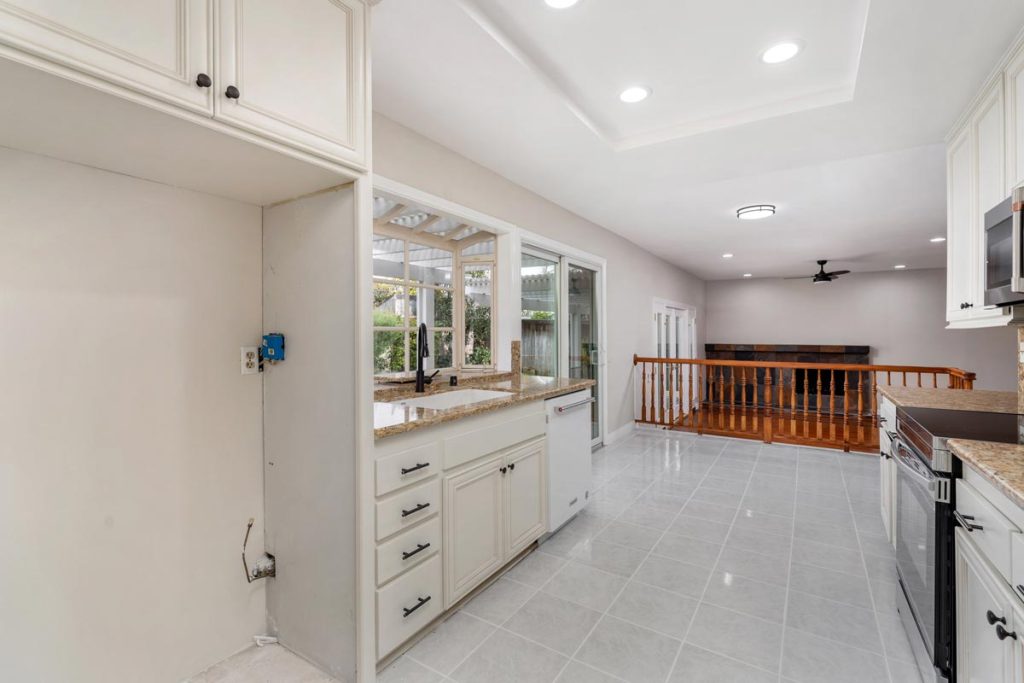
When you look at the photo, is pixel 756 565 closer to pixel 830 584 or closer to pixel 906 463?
pixel 830 584

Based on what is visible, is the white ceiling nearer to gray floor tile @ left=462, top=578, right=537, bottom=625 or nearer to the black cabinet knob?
the black cabinet knob

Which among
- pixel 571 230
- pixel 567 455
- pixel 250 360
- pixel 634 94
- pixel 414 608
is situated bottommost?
pixel 414 608

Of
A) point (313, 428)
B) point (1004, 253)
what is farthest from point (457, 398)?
point (1004, 253)

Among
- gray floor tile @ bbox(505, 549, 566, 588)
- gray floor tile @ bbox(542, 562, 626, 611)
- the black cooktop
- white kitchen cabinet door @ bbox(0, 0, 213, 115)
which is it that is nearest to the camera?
white kitchen cabinet door @ bbox(0, 0, 213, 115)

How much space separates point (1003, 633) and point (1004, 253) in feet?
4.47

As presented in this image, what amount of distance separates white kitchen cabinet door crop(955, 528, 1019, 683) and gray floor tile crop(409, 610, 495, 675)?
1548mm

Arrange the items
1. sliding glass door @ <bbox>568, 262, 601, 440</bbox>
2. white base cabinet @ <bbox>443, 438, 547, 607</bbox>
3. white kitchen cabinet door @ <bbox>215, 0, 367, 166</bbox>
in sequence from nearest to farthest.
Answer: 1. white kitchen cabinet door @ <bbox>215, 0, 367, 166</bbox>
2. white base cabinet @ <bbox>443, 438, 547, 607</bbox>
3. sliding glass door @ <bbox>568, 262, 601, 440</bbox>

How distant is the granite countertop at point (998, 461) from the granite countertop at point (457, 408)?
1.64 m

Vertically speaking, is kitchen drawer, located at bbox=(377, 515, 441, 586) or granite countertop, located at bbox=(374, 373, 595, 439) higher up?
granite countertop, located at bbox=(374, 373, 595, 439)

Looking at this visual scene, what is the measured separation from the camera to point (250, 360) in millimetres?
1753

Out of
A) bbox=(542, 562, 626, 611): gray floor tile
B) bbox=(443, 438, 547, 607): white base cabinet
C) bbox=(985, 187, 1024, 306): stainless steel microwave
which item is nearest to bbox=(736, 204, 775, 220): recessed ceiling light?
bbox=(985, 187, 1024, 306): stainless steel microwave

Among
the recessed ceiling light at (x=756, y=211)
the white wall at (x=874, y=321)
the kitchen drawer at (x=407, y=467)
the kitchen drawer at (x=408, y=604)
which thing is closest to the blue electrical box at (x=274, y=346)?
the kitchen drawer at (x=407, y=467)

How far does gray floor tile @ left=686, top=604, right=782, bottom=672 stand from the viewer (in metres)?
1.73

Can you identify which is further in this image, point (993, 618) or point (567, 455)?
point (567, 455)
